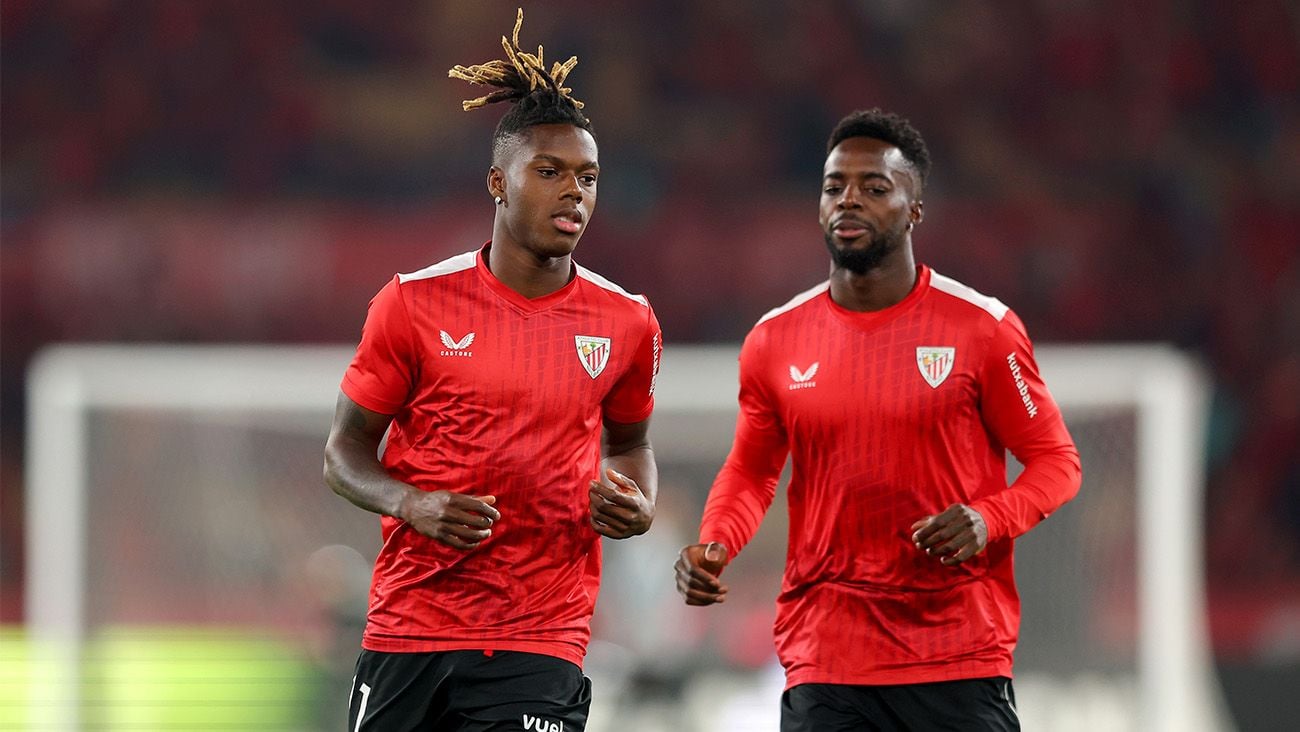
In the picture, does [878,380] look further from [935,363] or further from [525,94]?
[525,94]

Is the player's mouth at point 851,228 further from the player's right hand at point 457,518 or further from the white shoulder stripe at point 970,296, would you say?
the player's right hand at point 457,518

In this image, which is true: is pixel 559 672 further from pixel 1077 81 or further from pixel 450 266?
pixel 1077 81

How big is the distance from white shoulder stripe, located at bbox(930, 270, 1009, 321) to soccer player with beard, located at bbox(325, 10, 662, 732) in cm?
87

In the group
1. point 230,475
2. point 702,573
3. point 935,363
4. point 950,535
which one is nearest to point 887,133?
point 935,363

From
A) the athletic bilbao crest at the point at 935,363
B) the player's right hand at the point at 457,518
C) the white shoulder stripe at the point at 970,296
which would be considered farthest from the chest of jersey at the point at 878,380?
the player's right hand at the point at 457,518

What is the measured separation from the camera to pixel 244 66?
14961mm

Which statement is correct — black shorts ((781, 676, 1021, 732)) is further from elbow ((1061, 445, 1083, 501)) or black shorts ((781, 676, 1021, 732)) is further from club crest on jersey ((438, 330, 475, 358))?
club crest on jersey ((438, 330, 475, 358))

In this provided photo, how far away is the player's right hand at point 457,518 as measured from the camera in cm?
379

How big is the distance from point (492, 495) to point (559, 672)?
17.4 inches

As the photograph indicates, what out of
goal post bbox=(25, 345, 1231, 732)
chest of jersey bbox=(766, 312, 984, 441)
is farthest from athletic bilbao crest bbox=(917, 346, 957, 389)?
goal post bbox=(25, 345, 1231, 732)

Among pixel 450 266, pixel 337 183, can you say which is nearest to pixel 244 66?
pixel 337 183

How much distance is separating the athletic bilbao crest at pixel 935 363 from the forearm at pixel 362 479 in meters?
1.33

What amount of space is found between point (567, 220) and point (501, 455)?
1.90ft

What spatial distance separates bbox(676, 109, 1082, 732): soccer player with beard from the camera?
425 cm
